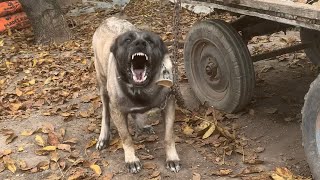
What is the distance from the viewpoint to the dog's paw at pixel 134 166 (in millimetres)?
4262

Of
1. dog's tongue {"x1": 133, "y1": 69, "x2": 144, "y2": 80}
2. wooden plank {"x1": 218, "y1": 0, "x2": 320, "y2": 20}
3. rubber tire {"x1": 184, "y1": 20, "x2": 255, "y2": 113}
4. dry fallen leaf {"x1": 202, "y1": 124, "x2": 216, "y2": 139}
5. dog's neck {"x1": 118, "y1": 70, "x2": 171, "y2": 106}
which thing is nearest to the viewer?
wooden plank {"x1": 218, "y1": 0, "x2": 320, "y2": 20}

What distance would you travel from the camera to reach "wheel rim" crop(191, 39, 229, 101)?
502 centimetres

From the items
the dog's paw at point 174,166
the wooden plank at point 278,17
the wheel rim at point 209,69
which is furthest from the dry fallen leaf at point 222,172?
→ the wooden plank at point 278,17

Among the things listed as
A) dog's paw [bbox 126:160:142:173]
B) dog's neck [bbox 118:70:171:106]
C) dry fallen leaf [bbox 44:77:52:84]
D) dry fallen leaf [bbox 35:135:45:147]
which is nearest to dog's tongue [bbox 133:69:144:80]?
dog's neck [bbox 118:70:171:106]

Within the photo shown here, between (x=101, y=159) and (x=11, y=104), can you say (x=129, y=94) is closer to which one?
(x=101, y=159)

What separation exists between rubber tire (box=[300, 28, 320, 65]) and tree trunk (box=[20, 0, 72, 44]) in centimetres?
529

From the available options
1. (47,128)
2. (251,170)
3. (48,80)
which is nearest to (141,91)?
(251,170)

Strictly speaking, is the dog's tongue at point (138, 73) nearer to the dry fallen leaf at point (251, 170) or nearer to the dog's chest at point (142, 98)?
the dog's chest at point (142, 98)

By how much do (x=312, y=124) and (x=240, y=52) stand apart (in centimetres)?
138

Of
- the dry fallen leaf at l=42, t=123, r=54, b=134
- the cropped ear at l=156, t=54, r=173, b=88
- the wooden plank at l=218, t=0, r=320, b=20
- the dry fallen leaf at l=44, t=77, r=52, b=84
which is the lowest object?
the dry fallen leaf at l=42, t=123, r=54, b=134

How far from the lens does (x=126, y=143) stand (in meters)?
4.34

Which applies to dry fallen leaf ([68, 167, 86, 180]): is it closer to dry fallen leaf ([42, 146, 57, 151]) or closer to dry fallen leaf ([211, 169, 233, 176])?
dry fallen leaf ([42, 146, 57, 151])

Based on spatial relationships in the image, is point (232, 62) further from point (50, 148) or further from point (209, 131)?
point (50, 148)

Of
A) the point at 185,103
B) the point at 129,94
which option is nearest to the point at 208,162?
the point at 129,94
